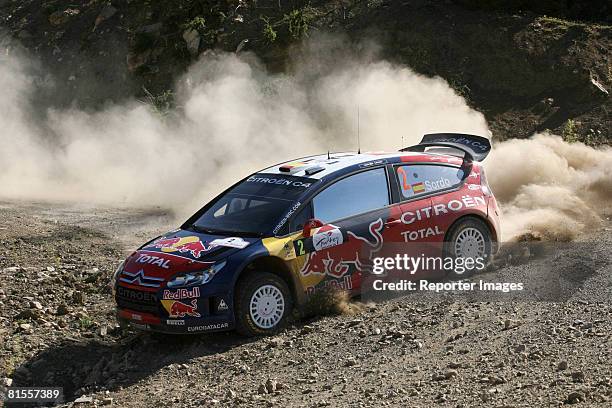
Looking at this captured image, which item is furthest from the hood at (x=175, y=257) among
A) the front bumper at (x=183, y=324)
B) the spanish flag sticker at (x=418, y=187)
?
the spanish flag sticker at (x=418, y=187)

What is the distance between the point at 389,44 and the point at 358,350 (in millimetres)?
14493

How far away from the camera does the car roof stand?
388 inches

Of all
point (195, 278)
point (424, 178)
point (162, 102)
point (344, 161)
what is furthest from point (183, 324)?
point (162, 102)

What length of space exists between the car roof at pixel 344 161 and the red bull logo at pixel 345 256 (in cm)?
69

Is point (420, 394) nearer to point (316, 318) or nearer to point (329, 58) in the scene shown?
point (316, 318)

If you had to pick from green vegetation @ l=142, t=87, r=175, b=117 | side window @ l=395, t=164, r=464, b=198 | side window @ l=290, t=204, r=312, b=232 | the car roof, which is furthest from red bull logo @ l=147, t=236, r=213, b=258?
green vegetation @ l=142, t=87, r=175, b=117

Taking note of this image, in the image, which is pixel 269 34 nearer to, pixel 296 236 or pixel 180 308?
pixel 296 236

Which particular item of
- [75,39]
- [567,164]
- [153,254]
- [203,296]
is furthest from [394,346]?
[75,39]

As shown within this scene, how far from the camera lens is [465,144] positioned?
11.1 m

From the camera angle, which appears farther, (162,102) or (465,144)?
(162,102)

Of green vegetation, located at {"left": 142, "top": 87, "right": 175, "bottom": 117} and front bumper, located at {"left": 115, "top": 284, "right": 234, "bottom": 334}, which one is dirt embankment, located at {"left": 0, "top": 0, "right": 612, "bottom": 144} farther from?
front bumper, located at {"left": 115, "top": 284, "right": 234, "bottom": 334}

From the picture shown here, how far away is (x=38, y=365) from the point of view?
9.00 meters

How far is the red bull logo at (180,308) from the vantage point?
28.3 feet

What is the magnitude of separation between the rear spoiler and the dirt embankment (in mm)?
8409
